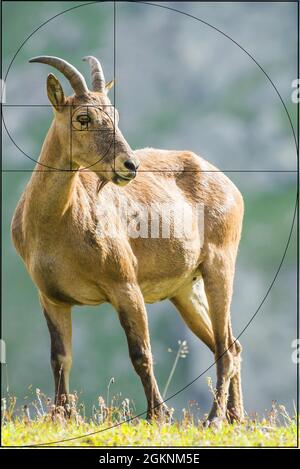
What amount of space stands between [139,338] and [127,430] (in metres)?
1.56

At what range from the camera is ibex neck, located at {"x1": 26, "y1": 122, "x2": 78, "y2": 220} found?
12805mm

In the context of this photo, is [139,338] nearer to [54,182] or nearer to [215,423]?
[215,423]

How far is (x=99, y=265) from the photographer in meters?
12.9

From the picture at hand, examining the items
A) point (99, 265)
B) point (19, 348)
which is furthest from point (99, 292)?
point (19, 348)

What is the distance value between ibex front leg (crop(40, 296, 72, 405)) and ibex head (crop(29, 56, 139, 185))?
182cm

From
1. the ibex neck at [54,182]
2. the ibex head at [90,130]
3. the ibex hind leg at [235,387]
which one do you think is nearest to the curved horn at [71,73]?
the ibex head at [90,130]

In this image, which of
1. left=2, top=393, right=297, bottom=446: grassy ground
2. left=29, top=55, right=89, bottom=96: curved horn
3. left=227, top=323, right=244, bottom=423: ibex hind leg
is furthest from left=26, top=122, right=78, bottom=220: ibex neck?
left=227, top=323, right=244, bottom=423: ibex hind leg

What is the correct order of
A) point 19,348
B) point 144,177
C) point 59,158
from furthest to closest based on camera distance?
point 19,348 → point 144,177 → point 59,158

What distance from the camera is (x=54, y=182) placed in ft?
42.0

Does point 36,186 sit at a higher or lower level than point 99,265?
higher

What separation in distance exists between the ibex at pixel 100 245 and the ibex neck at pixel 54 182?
0.04ft
